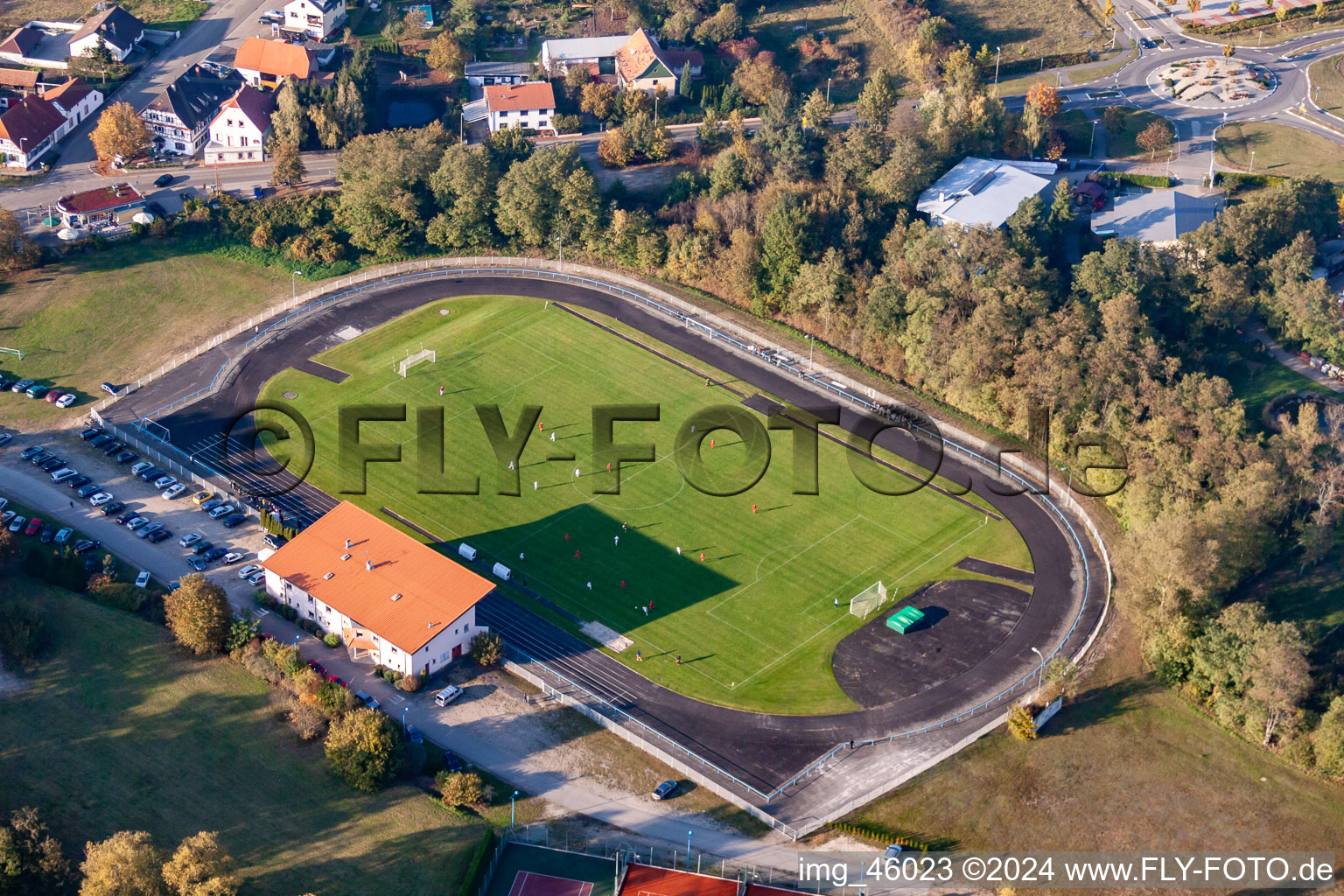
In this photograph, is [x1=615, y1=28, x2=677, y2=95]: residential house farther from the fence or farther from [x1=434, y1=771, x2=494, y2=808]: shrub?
[x1=434, y1=771, x2=494, y2=808]: shrub

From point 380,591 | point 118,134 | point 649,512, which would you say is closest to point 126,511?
point 380,591

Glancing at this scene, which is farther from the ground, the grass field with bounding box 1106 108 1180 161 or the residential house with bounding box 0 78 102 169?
the residential house with bounding box 0 78 102 169

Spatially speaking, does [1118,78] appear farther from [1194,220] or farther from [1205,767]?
[1205,767]

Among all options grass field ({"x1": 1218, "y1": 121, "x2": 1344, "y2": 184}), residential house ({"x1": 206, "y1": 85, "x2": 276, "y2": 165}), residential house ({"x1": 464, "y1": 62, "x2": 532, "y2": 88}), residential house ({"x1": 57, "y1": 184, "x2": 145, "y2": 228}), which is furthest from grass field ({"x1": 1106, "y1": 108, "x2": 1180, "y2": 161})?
residential house ({"x1": 57, "y1": 184, "x2": 145, "y2": 228})

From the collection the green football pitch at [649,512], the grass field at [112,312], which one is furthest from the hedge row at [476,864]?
the grass field at [112,312]

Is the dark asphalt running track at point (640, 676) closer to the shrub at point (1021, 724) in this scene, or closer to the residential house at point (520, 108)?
the shrub at point (1021, 724)

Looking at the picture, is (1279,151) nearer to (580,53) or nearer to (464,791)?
(580,53)
